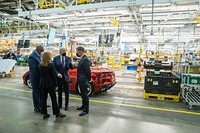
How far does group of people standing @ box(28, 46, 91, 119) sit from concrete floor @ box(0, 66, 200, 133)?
31cm

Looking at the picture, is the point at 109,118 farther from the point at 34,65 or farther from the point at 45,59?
the point at 34,65

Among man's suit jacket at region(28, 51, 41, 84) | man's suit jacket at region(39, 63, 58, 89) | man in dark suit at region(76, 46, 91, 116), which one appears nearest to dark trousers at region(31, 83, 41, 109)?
man's suit jacket at region(28, 51, 41, 84)

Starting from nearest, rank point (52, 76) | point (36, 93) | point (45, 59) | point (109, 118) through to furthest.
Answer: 1. point (45, 59)
2. point (52, 76)
3. point (109, 118)
4. point (36, 93)

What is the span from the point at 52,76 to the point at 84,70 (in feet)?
2.58

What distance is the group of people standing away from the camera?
365 centimetres

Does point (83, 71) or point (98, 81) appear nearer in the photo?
point (83, 71)

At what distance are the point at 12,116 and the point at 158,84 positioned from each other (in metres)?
4.55

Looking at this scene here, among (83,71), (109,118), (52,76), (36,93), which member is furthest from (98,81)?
(52,76)

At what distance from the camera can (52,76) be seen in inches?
146

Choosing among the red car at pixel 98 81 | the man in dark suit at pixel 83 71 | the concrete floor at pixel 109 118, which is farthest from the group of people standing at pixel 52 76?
the red car at pixel 98 81

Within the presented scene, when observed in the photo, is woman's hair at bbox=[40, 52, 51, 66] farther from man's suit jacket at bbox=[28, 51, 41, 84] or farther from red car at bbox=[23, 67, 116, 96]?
red car at bbox=[23, 67, 116, 96]

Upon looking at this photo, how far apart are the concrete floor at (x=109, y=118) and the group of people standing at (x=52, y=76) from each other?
0.31m

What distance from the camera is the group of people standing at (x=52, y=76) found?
144 inches

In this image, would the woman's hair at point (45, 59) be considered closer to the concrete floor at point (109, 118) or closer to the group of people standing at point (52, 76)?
the group of people standing at point (52, 76)
